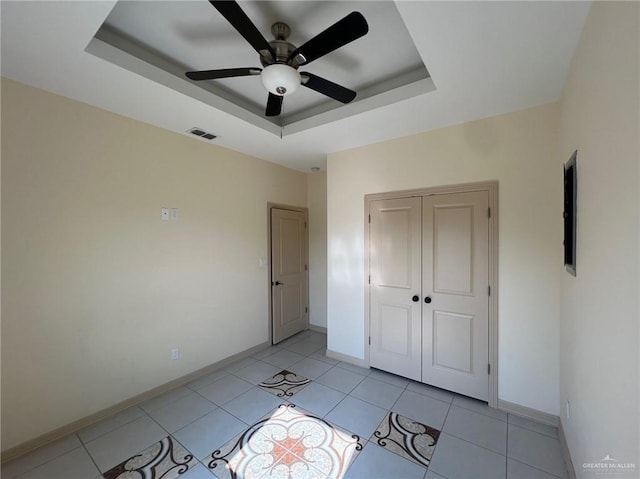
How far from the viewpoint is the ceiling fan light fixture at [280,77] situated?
1.59 meters

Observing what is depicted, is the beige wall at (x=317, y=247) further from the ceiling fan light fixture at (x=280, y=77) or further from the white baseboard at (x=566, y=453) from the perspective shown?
the white baseboard at (x=566, y=453)

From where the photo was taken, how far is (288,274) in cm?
411

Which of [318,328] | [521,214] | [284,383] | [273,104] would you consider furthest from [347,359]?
[273,104]

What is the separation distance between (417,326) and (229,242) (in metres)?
2.45

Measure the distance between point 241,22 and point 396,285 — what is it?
8.54ft

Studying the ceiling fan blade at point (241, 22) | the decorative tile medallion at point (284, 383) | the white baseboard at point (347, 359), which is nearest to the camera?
the ceiling fan blade at point (241, 22)

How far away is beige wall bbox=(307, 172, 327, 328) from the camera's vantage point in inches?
171

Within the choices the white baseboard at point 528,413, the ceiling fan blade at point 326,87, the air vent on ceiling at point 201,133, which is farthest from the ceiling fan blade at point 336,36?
the white baseboard at point 528,413

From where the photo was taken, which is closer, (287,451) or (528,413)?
(287,451)

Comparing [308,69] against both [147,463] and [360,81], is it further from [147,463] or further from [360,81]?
[147,463]

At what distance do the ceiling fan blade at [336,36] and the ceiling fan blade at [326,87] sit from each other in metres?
0.10

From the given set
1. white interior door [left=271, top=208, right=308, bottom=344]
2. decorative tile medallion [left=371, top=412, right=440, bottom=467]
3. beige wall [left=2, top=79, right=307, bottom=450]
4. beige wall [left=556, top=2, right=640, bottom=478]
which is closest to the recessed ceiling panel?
beige wall [left=2, top=79, right=307, bottom=450]

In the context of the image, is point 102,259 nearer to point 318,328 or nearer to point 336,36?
point 336,36

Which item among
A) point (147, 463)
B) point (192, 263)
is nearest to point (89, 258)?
point (192, 263)
